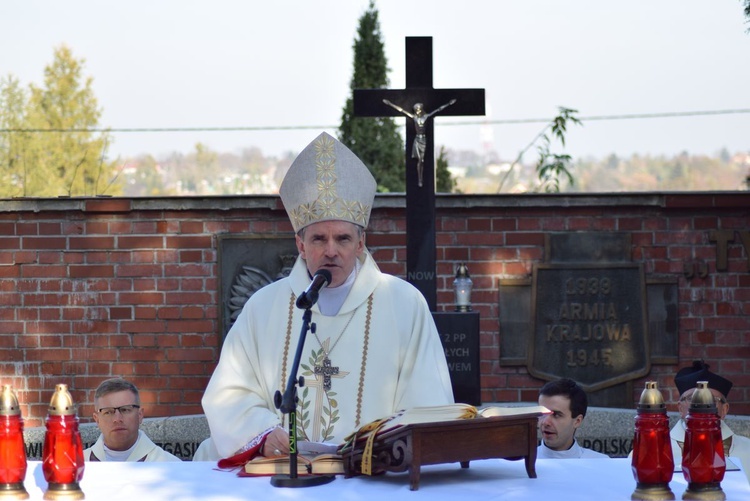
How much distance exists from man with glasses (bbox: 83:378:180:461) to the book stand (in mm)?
2477

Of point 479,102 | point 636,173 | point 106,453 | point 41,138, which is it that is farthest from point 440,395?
point 636,173

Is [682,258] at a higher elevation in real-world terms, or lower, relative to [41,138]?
lower

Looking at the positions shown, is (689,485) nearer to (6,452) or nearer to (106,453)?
(6,452)

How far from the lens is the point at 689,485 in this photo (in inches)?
135

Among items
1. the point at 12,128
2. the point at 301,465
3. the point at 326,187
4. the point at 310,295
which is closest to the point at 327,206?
the point at 326,187

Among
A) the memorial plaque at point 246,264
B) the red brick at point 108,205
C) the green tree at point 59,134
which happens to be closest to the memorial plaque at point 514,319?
the memorial plaque at point 246,264

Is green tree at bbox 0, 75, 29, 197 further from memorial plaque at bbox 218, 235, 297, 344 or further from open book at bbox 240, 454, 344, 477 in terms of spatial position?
open book at bbox 240, 454, 344, 477

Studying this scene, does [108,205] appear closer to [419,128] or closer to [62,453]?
[419,128]

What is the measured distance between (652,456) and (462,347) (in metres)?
4.51

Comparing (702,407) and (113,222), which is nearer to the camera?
(702,407)

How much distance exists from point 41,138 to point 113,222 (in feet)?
65.0

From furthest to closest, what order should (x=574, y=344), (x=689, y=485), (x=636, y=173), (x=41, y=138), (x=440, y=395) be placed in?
(x=636, y=173) < (x=41, y=138) < (x=574, y=344) < (x=440, y=395) < (x=689, y=485)

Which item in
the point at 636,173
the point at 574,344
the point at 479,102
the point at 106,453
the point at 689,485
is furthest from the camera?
the point at 636,173

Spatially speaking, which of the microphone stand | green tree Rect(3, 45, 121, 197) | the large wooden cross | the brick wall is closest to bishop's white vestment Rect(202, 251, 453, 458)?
the microphone stand
